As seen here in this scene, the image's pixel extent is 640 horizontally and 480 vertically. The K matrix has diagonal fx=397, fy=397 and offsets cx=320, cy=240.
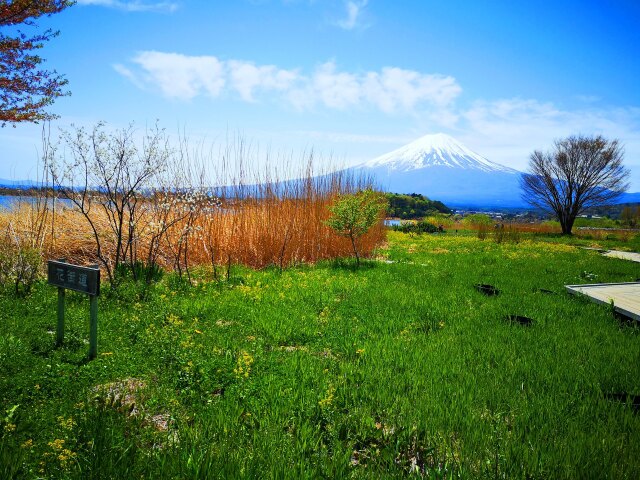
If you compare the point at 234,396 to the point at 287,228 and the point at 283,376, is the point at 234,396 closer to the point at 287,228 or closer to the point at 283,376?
the point at 283,376

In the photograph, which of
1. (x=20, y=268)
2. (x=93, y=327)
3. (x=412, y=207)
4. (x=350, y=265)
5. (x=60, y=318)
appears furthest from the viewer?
(x=412, y=207)

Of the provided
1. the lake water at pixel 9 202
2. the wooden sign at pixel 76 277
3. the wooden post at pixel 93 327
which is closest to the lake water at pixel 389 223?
the lake water at pixel 9 202

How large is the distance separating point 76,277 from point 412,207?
39.0 metres

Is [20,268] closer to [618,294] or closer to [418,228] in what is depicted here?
[618,294]

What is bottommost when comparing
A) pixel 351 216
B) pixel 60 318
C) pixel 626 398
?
pixel 626 398

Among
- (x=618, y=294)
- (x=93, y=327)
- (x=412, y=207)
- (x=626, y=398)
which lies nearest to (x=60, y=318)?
(x=93, y=327)

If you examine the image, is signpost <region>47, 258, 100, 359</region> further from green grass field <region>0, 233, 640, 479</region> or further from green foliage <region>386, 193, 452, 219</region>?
green foliage <region>386, 193, 452, 219</region>

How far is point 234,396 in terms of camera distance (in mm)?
3096

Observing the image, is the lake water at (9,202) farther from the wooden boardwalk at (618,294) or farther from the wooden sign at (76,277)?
the wooden boardwalk at (618,294)

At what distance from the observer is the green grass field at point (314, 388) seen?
2.30 metres

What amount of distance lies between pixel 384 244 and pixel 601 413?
1245 centimetres

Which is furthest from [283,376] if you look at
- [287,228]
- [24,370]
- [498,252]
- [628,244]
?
[628,244]

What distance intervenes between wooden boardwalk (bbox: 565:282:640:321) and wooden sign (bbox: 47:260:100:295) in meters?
6.55

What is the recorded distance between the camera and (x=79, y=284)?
386 cm
